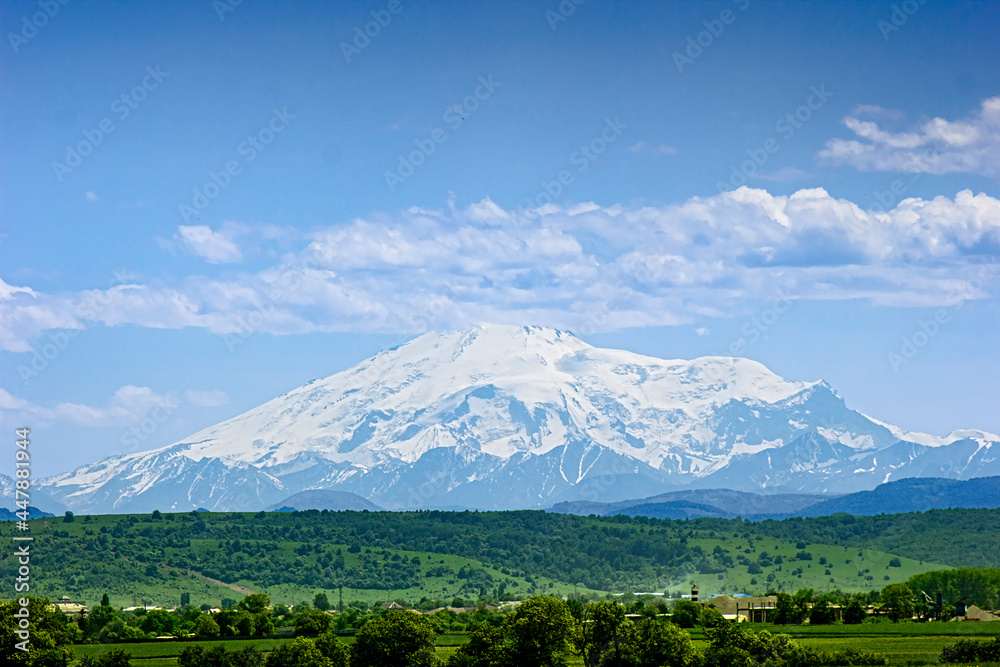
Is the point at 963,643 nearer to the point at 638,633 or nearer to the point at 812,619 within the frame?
the point at 638,633

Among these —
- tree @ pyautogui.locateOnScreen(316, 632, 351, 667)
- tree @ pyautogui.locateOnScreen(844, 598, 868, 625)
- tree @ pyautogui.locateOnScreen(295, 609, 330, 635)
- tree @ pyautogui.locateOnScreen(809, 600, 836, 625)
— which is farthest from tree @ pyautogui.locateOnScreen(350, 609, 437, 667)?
tree @ pyautogui.locateOnScreen(844, 598, 868, 625)

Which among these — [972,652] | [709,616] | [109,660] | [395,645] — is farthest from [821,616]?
[109,660]

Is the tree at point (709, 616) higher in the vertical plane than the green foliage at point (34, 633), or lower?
lower

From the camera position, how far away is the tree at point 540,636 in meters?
128

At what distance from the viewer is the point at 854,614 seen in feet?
618

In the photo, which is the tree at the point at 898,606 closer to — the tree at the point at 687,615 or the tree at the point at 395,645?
the tree at the point at 687,615

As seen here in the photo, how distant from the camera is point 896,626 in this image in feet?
569

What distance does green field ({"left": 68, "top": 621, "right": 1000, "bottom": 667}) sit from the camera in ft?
469

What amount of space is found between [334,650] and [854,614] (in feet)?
286

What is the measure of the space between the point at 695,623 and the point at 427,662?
59.8 m

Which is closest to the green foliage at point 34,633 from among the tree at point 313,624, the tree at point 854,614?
the tree at point 313,624

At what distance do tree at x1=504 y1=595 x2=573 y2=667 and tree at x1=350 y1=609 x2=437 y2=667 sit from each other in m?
10.7

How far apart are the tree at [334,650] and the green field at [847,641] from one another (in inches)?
449

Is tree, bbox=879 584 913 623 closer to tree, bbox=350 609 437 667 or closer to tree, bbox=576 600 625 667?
tree, bbox=576 600 625 667
